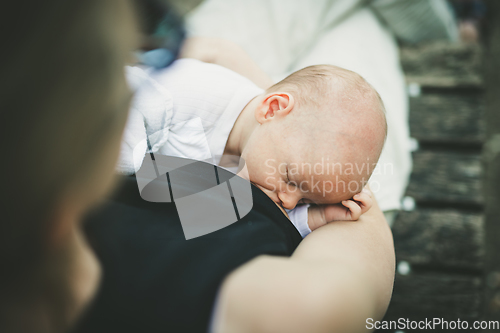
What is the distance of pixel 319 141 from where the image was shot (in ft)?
2.46

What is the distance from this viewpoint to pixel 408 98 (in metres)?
1.42

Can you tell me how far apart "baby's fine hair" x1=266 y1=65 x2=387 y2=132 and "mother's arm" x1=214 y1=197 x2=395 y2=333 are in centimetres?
39

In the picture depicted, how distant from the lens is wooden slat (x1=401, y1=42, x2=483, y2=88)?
1.42 meters

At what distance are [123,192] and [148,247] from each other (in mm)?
131

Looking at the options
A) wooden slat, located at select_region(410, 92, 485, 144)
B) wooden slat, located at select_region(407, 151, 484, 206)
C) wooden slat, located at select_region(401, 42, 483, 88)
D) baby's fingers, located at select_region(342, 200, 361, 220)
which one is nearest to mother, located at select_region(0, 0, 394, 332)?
baby's fingers, located at select_region(342, 200, 361, 220)

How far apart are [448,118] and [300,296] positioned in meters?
1.27

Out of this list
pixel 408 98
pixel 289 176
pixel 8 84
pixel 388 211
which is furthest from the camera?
pixel 408 98

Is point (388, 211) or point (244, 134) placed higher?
point (244, 134)

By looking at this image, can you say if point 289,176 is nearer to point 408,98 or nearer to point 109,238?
point 109,238

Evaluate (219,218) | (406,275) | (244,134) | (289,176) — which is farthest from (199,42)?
(406,275)

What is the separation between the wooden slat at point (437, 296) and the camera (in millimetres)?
1143

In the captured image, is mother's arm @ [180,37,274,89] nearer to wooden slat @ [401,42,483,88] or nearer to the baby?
the baby

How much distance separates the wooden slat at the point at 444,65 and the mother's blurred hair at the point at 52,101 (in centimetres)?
151

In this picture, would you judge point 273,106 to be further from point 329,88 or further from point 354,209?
point 354,209
